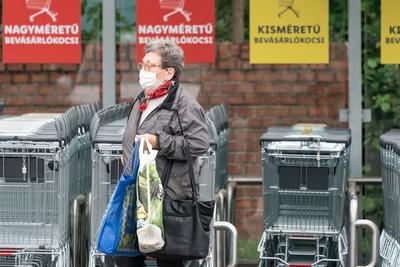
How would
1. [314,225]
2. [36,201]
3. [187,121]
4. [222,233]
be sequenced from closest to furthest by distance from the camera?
[187,121], [36,201], [314,225], [222,233]

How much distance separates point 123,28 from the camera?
10.6 m

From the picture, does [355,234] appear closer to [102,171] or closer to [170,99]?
[102,171]

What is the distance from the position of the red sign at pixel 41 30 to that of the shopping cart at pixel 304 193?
264cm

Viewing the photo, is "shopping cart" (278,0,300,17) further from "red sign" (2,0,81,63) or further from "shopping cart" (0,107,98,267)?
"shopping cart" (0,107,98,267)

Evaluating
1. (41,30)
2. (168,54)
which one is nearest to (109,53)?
(41,30)

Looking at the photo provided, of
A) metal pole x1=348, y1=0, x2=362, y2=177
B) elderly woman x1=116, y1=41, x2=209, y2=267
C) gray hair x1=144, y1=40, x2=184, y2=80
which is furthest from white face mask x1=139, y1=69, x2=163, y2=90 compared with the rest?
metal pole x1=348, y1=0, x2=362, y2=177

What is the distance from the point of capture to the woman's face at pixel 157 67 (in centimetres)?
728

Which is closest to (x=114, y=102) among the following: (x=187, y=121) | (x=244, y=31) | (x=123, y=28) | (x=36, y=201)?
(x=123, y=28)

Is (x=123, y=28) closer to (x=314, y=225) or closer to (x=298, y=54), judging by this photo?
(x=298, y=54)

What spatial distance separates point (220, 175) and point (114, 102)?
4.73 feet

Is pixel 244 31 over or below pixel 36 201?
over

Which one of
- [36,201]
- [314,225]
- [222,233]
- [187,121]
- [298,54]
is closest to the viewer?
[187,121]

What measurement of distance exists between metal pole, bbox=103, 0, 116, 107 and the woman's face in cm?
324

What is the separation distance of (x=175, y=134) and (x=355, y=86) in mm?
3496
